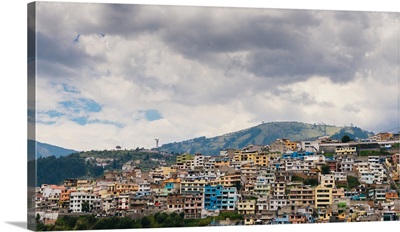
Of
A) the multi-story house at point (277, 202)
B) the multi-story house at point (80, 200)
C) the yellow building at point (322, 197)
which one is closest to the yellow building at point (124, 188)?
the multi-story house at point (80, 200)

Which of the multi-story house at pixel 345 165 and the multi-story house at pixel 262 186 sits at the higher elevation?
the multi-story house at pixel 345 165

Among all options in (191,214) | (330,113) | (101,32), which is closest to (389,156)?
(330,113)

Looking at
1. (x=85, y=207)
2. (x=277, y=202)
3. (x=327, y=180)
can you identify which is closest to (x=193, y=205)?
(x=277, y=202)

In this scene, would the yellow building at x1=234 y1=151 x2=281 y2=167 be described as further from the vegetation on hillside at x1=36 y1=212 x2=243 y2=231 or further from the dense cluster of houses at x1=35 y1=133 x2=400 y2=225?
the vegetation on hillside at x1=36 y1=212 x2=243 y2=231

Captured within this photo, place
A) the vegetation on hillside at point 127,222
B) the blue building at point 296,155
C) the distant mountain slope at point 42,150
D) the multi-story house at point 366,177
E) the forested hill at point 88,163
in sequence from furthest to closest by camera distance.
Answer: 1. the multi-story house at point 366,177
2. the blue building at point 296,155
3. the vegetation on hillside at point 127,222
4. the forested hill at point 88,163
5. the distant mountain slope at point 42,150

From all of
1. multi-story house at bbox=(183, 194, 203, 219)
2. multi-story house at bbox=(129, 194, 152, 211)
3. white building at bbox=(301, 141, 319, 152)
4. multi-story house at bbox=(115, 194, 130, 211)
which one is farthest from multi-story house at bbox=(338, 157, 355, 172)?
multi-story house at bbox=(115, 194, 130, 211)

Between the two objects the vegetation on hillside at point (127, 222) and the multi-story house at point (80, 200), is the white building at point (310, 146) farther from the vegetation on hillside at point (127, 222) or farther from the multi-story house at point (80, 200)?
the multi-story house at point (80, 200)
